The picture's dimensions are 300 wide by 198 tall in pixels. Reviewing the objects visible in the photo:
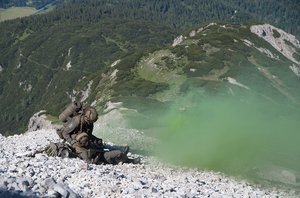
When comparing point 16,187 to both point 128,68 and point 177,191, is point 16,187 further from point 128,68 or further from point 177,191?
point 128,68

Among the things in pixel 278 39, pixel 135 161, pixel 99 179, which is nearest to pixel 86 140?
pixel 135 161

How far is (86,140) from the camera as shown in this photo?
28.0 m

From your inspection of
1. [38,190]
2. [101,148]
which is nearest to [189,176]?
[101,148]

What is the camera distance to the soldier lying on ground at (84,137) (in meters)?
27.7

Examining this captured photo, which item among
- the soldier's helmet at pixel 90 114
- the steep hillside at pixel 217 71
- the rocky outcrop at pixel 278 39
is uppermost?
the soldier's helmet at pixel 90 114

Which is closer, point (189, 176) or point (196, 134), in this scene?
point (189, 176)

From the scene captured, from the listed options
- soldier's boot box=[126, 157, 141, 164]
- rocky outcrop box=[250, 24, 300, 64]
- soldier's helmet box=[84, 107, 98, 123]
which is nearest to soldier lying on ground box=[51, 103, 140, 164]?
soldier's helmet box=[84, 107, 98, 123]

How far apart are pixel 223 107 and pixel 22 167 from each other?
55281 mm

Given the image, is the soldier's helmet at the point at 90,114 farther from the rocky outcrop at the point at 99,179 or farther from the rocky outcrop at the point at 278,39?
the rocky outcrop at the point at 278,39

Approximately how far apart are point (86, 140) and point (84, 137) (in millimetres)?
192

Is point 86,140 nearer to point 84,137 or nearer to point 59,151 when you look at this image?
point 84,137

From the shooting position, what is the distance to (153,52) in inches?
5340

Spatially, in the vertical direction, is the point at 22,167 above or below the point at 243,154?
above

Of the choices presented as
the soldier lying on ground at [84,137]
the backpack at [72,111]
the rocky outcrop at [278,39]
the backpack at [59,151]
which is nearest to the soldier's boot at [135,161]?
the soldier lying on ground at [84,137]
